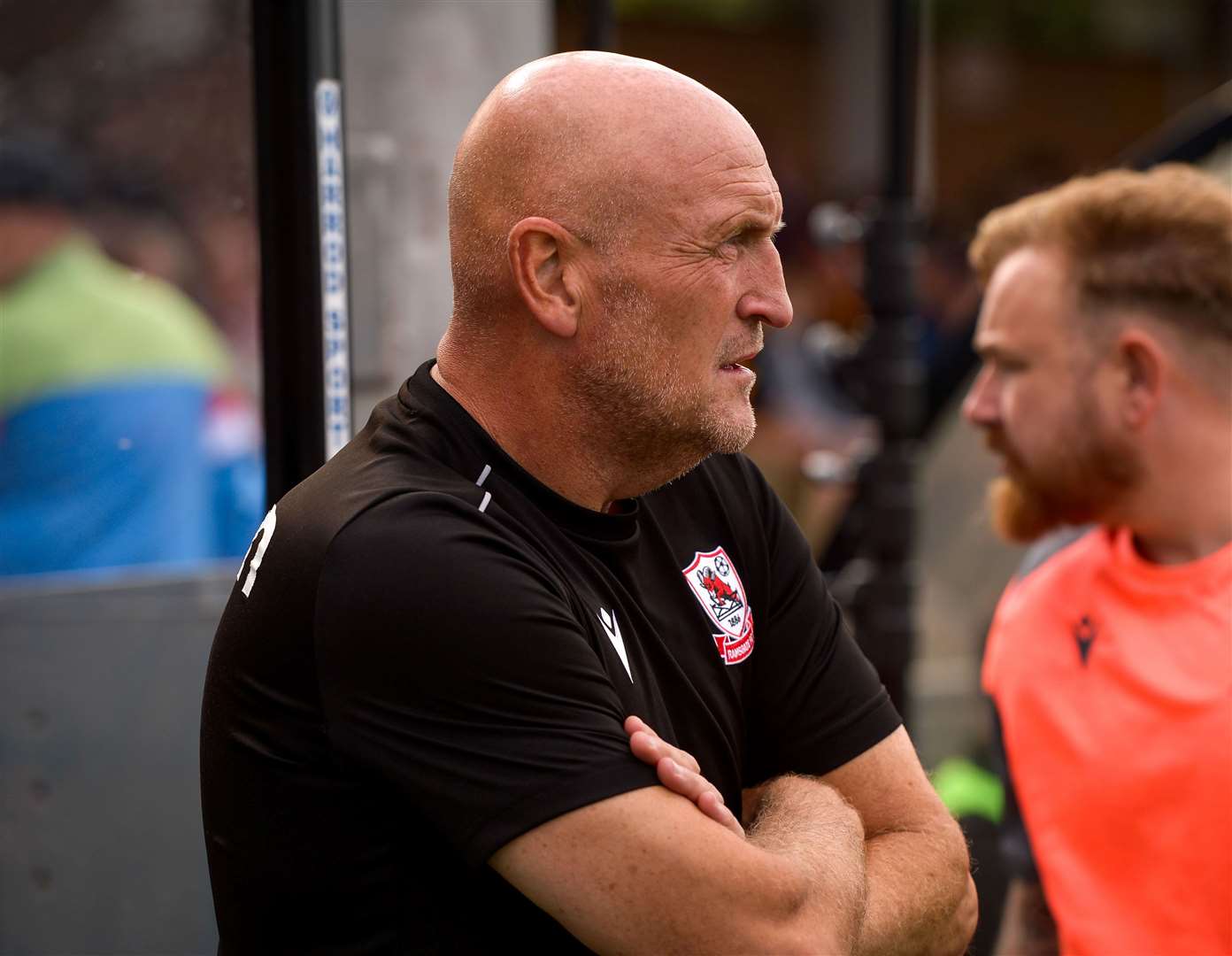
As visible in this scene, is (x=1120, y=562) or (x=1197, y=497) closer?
(x=1197, y=497)

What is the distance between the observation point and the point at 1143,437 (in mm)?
2861

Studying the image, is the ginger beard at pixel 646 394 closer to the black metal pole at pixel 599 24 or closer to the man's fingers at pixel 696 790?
the man's fingers at pixel 696 790

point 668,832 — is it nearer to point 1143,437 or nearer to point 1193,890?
point 1193,890

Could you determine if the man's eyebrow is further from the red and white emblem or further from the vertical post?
the vertical post

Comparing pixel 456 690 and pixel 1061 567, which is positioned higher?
pixel 456 690

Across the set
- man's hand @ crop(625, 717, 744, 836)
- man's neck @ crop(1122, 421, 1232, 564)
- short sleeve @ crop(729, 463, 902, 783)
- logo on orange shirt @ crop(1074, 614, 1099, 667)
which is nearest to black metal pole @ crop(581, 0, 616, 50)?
short sleeve @ crop(729, 463, 902, 783)

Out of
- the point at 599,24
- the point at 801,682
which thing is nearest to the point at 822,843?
the point at 801,682

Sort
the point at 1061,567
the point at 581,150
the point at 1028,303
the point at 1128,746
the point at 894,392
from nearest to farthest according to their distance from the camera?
the point at 581,150 → the point at 1128,746 → the point at 1028,303 → the point at 1061,567 → the point at 894,392

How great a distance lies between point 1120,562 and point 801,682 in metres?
0.98

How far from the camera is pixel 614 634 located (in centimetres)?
201

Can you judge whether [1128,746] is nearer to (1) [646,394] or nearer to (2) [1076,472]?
(2) [1076,472]

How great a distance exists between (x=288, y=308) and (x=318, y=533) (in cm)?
63

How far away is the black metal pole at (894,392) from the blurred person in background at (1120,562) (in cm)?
144

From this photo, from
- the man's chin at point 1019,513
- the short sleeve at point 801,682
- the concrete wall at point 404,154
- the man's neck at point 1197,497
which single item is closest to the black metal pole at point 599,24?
the concrete wall at point 404,154
